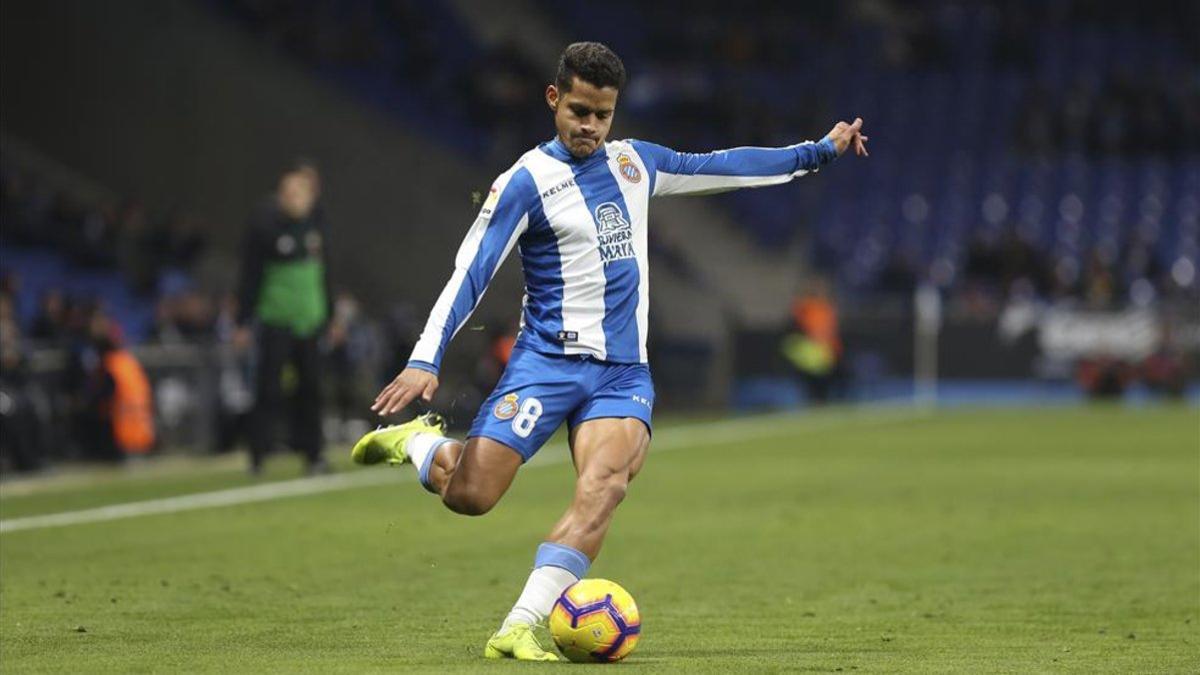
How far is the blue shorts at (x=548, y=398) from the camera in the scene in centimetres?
780

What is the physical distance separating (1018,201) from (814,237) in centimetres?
350

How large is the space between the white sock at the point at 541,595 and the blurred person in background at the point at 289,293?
9.31 m

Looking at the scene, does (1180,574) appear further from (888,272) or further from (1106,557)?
(888,272)

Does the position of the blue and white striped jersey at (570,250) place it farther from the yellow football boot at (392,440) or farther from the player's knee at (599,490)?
the yellow football boot at (392,440)

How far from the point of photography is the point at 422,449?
8195 millimetres

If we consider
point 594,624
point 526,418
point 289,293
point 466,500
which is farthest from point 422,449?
point 289,293

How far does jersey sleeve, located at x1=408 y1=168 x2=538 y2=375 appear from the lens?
763 centimetres

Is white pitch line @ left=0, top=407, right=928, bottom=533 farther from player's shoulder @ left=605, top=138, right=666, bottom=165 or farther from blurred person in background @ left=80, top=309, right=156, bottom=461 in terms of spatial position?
player's shoulder @ left=605, top=138, right=666, bottom=165

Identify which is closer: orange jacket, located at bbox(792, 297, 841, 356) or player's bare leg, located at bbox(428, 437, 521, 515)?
player's bare leg, located at bbox(428, 437, 521, 515)

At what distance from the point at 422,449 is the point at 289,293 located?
880 cm

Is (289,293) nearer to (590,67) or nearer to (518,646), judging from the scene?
(590,67)

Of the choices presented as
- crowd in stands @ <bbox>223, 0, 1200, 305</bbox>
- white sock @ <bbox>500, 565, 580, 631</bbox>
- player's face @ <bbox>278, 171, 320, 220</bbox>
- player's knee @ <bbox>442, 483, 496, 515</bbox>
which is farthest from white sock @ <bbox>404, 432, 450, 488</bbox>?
crowd in stands @ <bbox>223, 0, 1200, 305</bbox>

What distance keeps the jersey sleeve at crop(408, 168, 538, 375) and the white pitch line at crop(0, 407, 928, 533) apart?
5.93 metres

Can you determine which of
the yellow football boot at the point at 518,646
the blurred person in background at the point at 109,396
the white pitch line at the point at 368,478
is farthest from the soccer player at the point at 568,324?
the blurred person in background at the point at 109,396
